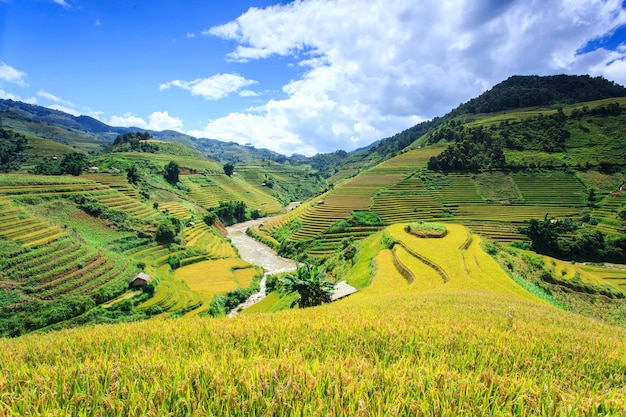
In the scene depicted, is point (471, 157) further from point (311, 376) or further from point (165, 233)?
point (311, 376)

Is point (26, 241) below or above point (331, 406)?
below

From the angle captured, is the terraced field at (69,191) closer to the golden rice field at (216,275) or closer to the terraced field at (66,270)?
the terraced field at (66,270)

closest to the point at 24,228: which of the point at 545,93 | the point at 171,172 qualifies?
the point at 171,172

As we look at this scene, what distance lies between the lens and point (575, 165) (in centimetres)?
7288

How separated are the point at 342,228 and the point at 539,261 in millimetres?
33058

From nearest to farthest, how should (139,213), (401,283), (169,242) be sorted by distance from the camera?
(401,283) < (169,242) < (139,213)

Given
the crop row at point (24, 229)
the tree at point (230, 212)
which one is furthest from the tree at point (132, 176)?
the crop row at point (24, 229)

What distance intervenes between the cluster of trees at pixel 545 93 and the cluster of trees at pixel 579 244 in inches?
4206

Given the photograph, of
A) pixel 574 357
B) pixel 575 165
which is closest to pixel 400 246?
pixel 574 357

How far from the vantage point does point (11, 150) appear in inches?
3656

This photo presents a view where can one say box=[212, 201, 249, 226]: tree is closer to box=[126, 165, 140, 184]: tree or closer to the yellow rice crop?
box=[126, 165, 140, 184]: tree

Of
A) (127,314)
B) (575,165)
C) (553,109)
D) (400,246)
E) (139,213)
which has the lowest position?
(127,314)

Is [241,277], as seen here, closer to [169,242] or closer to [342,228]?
[169,242]

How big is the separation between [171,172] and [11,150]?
5440 cm
